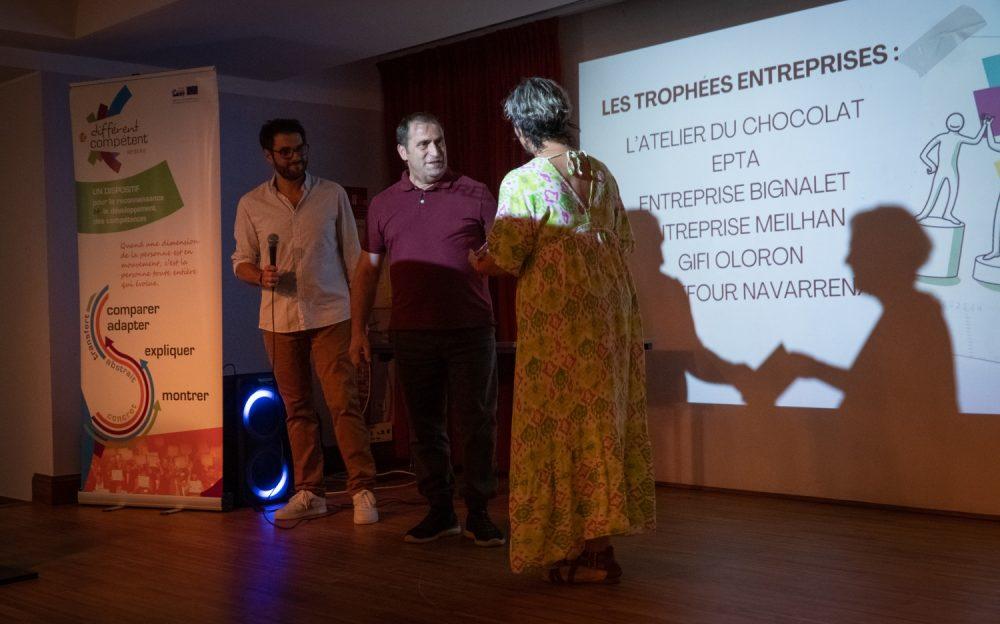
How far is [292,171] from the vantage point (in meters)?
4.29

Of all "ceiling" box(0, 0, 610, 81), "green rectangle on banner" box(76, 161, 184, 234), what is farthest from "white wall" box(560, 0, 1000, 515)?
"green rectangle on banner" box(76, 161, 184, 234)

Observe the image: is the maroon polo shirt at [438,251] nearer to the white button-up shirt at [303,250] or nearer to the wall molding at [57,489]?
the white button-up shirt at [303,250]

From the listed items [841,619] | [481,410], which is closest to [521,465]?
[481,410]

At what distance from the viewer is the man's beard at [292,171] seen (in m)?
4.28

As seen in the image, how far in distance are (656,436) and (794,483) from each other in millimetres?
749

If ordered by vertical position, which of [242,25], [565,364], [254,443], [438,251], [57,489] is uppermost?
[242,25]

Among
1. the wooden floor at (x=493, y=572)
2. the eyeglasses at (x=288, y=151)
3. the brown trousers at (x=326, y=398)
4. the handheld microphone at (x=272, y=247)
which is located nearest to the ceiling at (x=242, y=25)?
the eyeglasses at (x=288, y=151)

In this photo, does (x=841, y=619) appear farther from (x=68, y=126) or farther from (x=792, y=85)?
(x=68, y=126)

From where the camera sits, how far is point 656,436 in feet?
16.4

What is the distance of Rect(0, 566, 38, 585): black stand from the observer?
3.29m

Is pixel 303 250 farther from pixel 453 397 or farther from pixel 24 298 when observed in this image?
pixel 24 298

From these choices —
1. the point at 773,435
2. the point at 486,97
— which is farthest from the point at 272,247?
the point at 773,435

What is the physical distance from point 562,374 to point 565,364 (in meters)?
0.03

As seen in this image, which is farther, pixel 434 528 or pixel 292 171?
pixel 292 171
